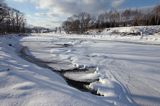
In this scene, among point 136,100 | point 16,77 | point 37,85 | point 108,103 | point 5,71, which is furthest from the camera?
point 5,71

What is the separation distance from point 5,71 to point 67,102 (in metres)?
3.51

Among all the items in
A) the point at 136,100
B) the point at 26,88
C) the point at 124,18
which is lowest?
the point at 136,100

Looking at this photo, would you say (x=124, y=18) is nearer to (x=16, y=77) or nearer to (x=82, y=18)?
(x=82, y=18)

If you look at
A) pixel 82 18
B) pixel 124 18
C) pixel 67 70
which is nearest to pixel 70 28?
pixel 82 18

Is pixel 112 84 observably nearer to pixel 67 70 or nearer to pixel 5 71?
pixel 67 70

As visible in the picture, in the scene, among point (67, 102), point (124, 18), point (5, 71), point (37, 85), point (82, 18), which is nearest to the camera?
point (67, 102)

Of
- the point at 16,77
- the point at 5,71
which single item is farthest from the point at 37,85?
the point at 5,71

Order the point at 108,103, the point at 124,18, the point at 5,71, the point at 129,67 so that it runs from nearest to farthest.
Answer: the point at 108,103 < the point at 5,71 < the point at 129,67 < the point at 124,18

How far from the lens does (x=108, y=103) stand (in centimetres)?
448

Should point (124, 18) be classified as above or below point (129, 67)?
above

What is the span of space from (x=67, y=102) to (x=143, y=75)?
164 inches

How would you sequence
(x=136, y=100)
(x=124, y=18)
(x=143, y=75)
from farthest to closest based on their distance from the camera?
(x=124, y=18)
(x=143, y=75)
(x=136, y=100)

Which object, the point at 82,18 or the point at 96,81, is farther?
the point at 82,18

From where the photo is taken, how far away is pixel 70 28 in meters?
79.6
